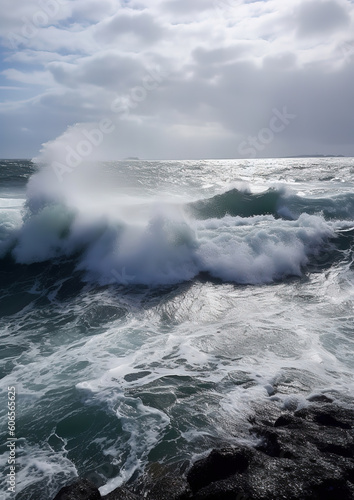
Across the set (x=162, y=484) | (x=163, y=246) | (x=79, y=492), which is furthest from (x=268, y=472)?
(x=163, y=246)

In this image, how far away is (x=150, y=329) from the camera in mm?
8211

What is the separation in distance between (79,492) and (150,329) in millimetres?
4619

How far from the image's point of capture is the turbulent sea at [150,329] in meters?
4.85

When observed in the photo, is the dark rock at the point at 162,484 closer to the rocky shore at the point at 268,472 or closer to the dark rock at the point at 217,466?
the rocky shore at the point at 268,472

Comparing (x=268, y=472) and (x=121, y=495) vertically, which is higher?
(x=268, y=472)

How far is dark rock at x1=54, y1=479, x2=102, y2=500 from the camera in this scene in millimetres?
3607

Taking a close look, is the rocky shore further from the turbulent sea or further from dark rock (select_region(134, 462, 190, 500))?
the turbulent sea

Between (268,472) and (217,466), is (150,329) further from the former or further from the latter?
(268,472)

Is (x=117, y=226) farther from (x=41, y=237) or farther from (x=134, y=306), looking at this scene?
(x=134, y=306)

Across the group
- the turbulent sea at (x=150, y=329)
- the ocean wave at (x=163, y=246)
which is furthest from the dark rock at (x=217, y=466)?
the ocean wave at (x=163, y=246)

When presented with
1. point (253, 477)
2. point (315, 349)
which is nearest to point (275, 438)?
point (253, 477)

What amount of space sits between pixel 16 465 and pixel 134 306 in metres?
5.35

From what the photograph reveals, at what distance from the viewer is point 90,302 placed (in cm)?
1002

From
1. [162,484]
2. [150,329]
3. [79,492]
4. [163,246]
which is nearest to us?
[79,492]
